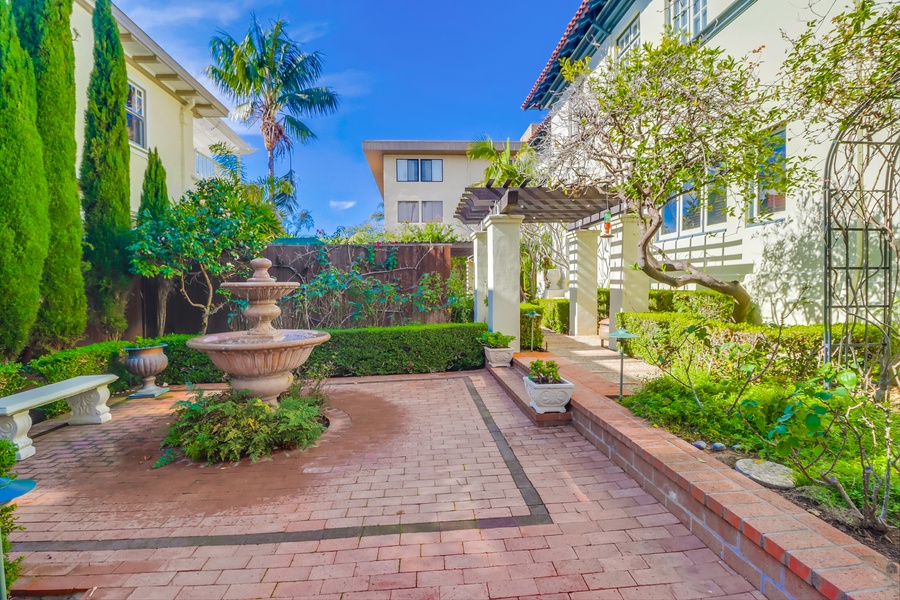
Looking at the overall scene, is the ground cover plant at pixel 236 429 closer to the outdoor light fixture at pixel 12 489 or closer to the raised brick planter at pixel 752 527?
the outdoor light fixture at pixel 12 489

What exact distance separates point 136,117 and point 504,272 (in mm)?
9168

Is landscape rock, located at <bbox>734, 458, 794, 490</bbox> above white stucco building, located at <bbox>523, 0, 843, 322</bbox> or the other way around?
the other way around

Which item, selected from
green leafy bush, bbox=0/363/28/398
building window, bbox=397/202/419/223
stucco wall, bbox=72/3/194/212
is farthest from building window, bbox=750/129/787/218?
building window, bbox=397/202/419/223

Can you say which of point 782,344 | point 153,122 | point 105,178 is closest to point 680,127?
point 782,344

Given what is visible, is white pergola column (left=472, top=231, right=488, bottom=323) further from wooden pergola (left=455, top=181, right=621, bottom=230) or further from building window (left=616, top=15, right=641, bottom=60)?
building window (left=616, top=15, right=641, bottom=60)

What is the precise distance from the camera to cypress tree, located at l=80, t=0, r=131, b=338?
25.2 feet

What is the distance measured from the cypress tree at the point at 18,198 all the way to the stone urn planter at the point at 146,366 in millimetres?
1267

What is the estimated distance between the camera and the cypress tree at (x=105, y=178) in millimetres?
7688

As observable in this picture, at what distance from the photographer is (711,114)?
6.13m

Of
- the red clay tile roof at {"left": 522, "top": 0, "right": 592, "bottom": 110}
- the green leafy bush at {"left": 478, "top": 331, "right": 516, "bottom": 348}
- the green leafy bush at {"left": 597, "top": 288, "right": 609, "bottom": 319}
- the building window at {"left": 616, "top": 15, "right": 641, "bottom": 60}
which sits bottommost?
the green leafy bush at {"left": 478, "top": 331, "right": 516, "bottom": 348}

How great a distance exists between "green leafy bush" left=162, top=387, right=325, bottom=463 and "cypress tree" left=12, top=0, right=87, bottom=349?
3.55 metres

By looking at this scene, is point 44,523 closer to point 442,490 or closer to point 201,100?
point 442,490

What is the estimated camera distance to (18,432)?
14.8ft

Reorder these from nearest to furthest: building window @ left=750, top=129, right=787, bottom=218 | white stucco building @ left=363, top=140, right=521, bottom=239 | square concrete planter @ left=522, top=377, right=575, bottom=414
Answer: square concrete planter @ left=522, top=377, right=575, bottom=414 < building window @ left=750, top=129, right=787, bottom=218 < white stucco building @ left=363, top=140, right=521, bottom=239
